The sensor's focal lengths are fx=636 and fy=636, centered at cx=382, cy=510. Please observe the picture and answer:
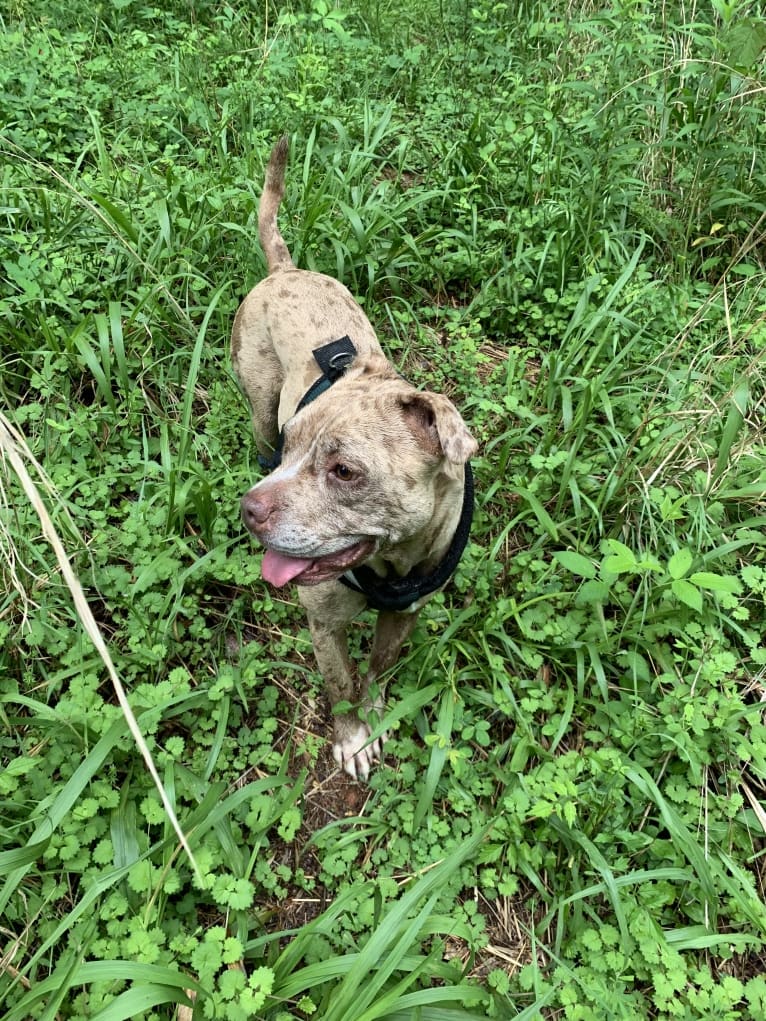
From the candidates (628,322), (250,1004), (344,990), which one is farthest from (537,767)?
(628,322)

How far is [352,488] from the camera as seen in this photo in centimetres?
229

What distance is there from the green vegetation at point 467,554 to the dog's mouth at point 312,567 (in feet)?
2.45

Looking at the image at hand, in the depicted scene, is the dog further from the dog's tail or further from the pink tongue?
the dog's tail

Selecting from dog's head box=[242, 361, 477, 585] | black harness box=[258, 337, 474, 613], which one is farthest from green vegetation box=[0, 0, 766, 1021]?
dog's head box=[242, 361, 477, 585]

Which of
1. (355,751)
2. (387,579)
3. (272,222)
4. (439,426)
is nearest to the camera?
(439,426)

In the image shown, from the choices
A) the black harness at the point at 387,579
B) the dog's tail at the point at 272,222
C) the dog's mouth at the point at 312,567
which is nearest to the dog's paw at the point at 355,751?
the black harness at the point at 387,579

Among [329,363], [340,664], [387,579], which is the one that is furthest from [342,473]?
[340,664]

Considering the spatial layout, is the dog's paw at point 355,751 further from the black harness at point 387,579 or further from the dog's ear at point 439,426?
the dog's ear at point 439,426

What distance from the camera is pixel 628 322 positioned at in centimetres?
382

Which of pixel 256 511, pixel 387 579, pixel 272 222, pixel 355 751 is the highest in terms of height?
pixel 272 222

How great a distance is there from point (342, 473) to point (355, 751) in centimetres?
140

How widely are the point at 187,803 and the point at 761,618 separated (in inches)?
110

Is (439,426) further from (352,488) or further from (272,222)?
(272,222)

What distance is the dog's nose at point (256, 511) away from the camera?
2.30 meters
